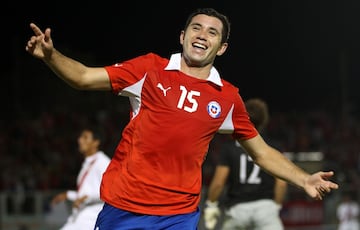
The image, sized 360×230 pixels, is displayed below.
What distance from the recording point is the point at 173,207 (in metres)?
4.41

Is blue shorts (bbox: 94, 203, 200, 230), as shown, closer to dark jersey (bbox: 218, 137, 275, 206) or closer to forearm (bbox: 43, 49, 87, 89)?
forearm (bbox: 43, 49, 87, 89)

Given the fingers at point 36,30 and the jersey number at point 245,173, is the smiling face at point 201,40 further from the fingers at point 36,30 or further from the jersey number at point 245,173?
the jersey number at point 245,173

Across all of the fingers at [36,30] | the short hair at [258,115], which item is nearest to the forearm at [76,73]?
the fingers at [36,30]

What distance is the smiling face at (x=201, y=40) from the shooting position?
443cm

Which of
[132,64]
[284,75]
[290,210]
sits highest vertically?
[284,75]

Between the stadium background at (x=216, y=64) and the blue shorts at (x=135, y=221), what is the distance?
44.4 feet

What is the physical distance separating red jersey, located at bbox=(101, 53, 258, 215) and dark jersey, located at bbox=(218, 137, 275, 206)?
323cm

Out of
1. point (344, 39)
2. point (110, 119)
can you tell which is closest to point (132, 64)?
point (110, 119)

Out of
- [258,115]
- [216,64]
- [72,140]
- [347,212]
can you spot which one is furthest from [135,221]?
[216,64]

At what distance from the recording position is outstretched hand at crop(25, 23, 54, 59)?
154 inches

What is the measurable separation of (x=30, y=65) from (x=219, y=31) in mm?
15605

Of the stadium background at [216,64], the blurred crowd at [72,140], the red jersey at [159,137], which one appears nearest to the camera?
the red jersey at [159,137]

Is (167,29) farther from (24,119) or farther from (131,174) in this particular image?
(131,174)

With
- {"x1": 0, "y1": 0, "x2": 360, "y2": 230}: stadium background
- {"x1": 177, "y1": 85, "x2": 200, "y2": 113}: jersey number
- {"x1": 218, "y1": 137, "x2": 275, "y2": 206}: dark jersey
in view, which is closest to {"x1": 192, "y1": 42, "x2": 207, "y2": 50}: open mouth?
{"x1": 177, "y1": 85, "x2": 200, "y2": 113}: jersey number
